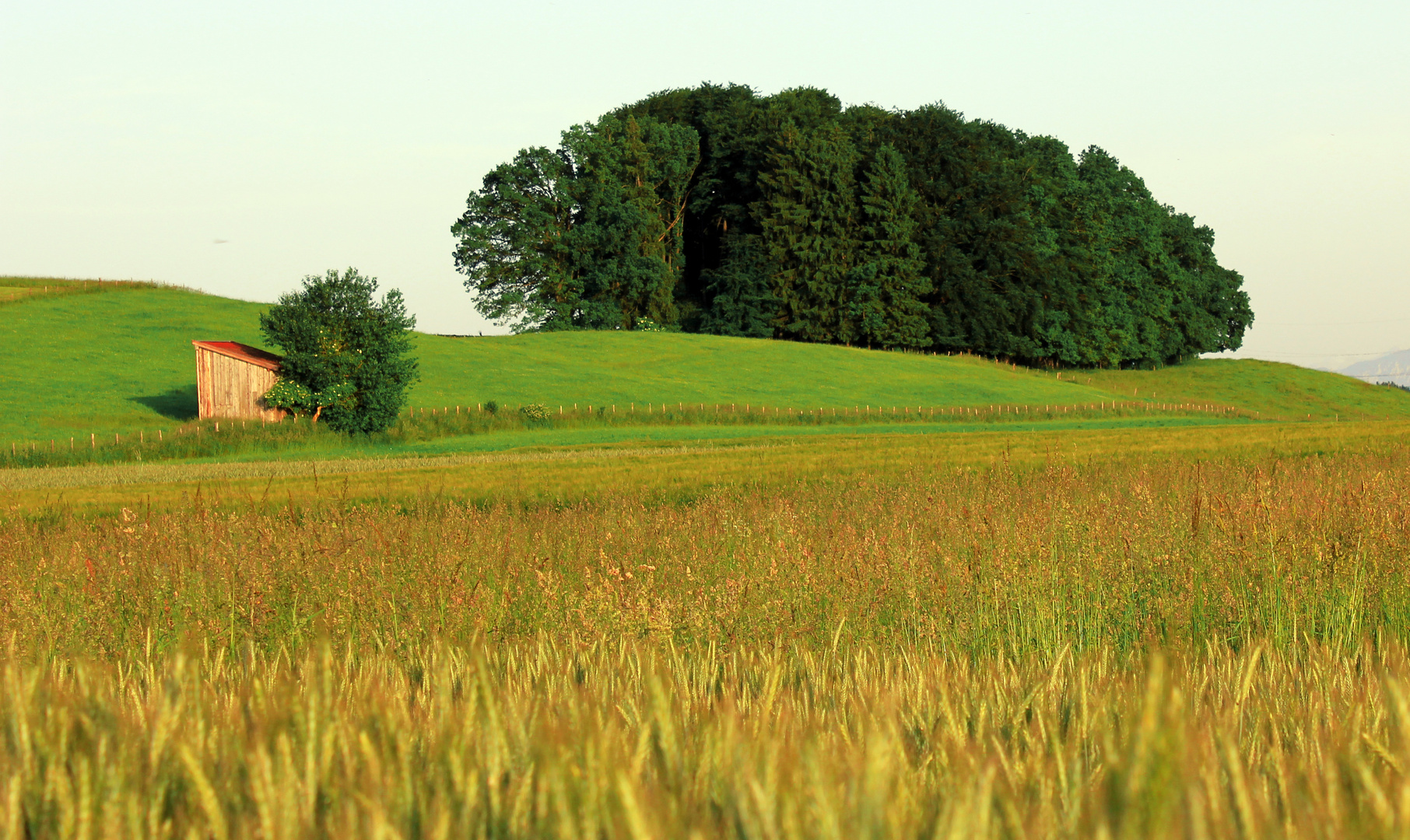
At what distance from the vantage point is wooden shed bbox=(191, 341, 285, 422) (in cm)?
4300

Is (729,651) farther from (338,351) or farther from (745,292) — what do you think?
(745,292)

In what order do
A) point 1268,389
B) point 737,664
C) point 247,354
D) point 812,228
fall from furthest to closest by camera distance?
point 1268,389
point 812,228
point 247,354
point 737,664

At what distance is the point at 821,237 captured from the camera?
8656 centimetres

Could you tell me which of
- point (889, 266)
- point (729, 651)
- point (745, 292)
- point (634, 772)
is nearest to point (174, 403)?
point (745, 292)

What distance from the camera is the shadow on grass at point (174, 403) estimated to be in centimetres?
4750

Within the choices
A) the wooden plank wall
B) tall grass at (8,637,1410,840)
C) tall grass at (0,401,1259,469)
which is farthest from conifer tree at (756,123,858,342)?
tall grass at (8,637,1410,840)

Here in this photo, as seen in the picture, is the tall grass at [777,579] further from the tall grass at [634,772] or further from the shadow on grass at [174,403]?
the shadow on grass at [174,403]

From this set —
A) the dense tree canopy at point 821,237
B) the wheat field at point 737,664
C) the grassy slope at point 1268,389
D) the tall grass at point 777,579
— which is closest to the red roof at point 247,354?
the wheat field at point 737,664

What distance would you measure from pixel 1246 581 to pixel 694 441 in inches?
1269

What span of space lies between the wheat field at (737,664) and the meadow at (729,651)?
0.01 meters

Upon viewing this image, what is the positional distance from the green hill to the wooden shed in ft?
11.0

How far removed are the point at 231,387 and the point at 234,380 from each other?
1.09 ft

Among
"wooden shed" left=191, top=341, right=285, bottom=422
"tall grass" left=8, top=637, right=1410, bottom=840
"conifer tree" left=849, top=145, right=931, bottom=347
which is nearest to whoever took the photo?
"tall grass" left=8, top=637, right=1410, bottom=840

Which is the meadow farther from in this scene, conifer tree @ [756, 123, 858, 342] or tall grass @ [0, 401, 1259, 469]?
conifer tree @ [756, 123, 858, 342]
